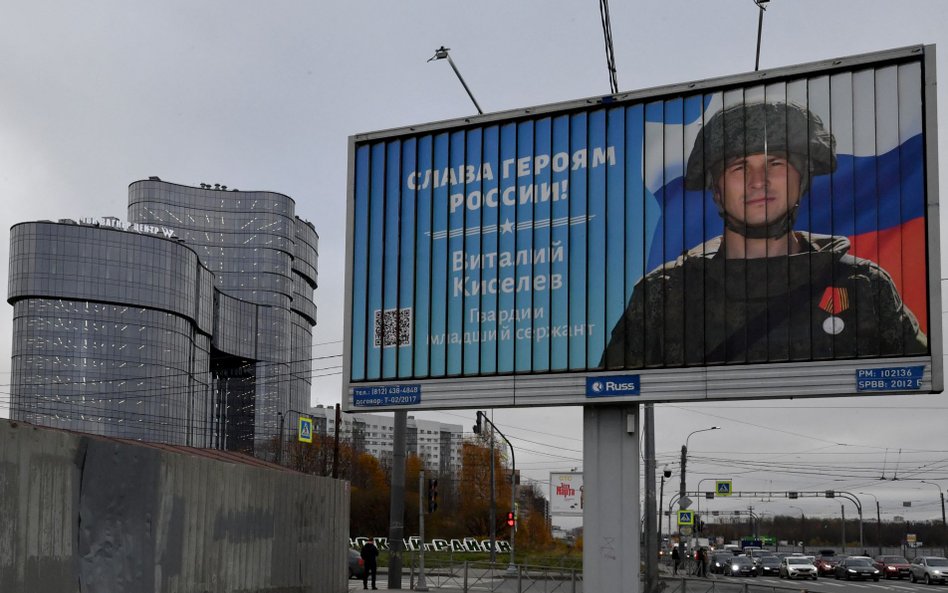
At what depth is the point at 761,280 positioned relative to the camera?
19.0 meters

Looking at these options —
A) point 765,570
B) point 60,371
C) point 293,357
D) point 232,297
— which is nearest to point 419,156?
point 765,570

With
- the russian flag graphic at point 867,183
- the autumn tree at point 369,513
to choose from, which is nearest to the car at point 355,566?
the russian flag graphic at point 867,183

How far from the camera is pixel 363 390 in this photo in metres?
21.8

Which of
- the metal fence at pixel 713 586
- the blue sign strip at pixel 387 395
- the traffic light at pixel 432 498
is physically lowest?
the metal fence at pixel 713 586

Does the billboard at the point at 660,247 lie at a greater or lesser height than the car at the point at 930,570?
greater

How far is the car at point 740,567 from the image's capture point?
6556 cm

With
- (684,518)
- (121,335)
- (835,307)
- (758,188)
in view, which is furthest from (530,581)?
(121,335)

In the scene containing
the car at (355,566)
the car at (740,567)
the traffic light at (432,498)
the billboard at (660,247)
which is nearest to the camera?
the billboard at (660,247)

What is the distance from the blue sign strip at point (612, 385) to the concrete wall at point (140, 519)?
6.33 m

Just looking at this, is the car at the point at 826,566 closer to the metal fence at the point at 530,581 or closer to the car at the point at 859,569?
the car at the point at 859,569

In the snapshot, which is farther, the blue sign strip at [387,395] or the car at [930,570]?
the car at [930,570]

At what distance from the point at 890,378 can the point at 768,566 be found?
2133 inches

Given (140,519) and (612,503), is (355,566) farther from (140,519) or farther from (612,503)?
(140,519)

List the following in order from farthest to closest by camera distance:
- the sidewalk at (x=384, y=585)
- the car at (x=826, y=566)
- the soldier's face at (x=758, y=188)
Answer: the car at (x=826, y=566), the sidewalk at (x=384, y=585), the soldier's face at (x=758, y=188)
